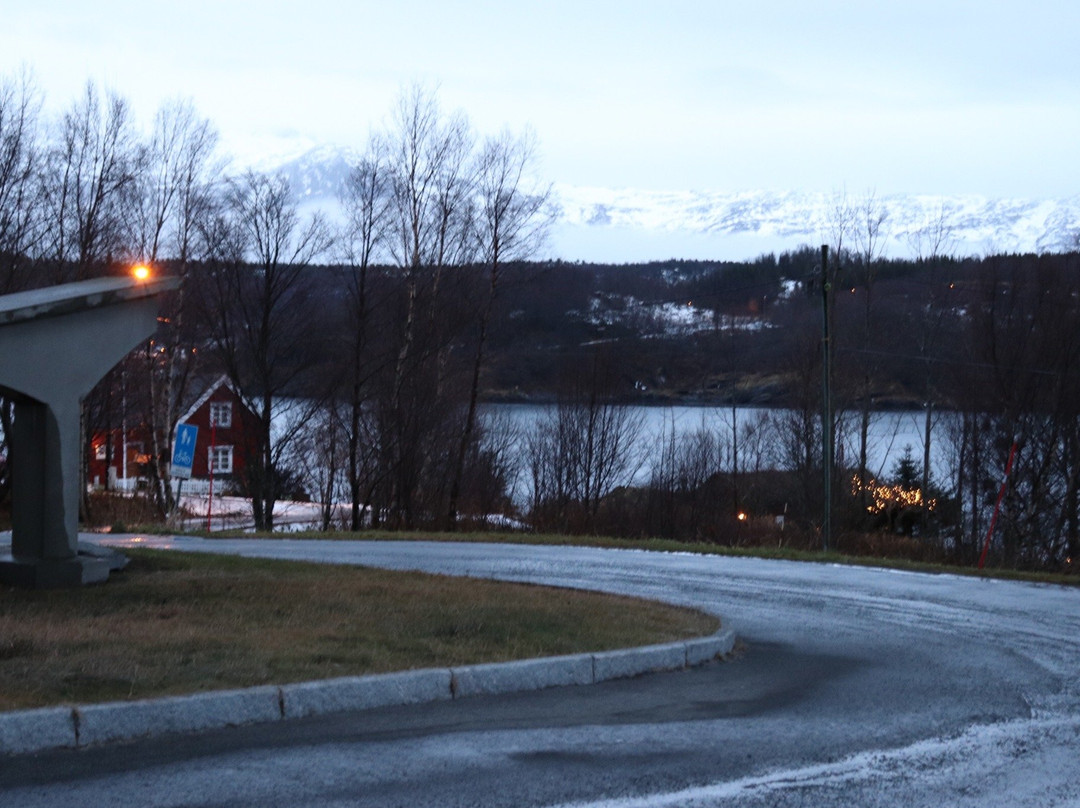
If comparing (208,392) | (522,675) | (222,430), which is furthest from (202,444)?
(522,675)

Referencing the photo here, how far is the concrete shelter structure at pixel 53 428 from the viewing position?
11.5 m

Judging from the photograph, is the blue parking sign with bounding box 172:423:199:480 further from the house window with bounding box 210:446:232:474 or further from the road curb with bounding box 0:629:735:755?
the house window with bounding box 210:446:232:474

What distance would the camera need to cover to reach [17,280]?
32188mm

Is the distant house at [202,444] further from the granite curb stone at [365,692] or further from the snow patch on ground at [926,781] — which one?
the snow patch on ground at [926,781]

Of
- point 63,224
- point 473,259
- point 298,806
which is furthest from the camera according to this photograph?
point 473,259

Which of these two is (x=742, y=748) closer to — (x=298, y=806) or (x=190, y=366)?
(x=298, y=806)

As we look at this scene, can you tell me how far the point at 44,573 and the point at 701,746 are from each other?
→ 25.3ft

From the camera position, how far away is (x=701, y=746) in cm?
673

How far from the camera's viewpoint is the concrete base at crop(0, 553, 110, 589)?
11656mm

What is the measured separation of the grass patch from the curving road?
0.69m

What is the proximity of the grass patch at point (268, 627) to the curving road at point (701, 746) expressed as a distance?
2.25 ft

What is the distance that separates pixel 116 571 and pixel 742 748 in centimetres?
848

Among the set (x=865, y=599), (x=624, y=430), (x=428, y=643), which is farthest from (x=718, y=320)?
(x=428, y=643)

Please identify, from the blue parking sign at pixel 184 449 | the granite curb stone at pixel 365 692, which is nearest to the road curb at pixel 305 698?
the granite curb stone at pixel 365 692
